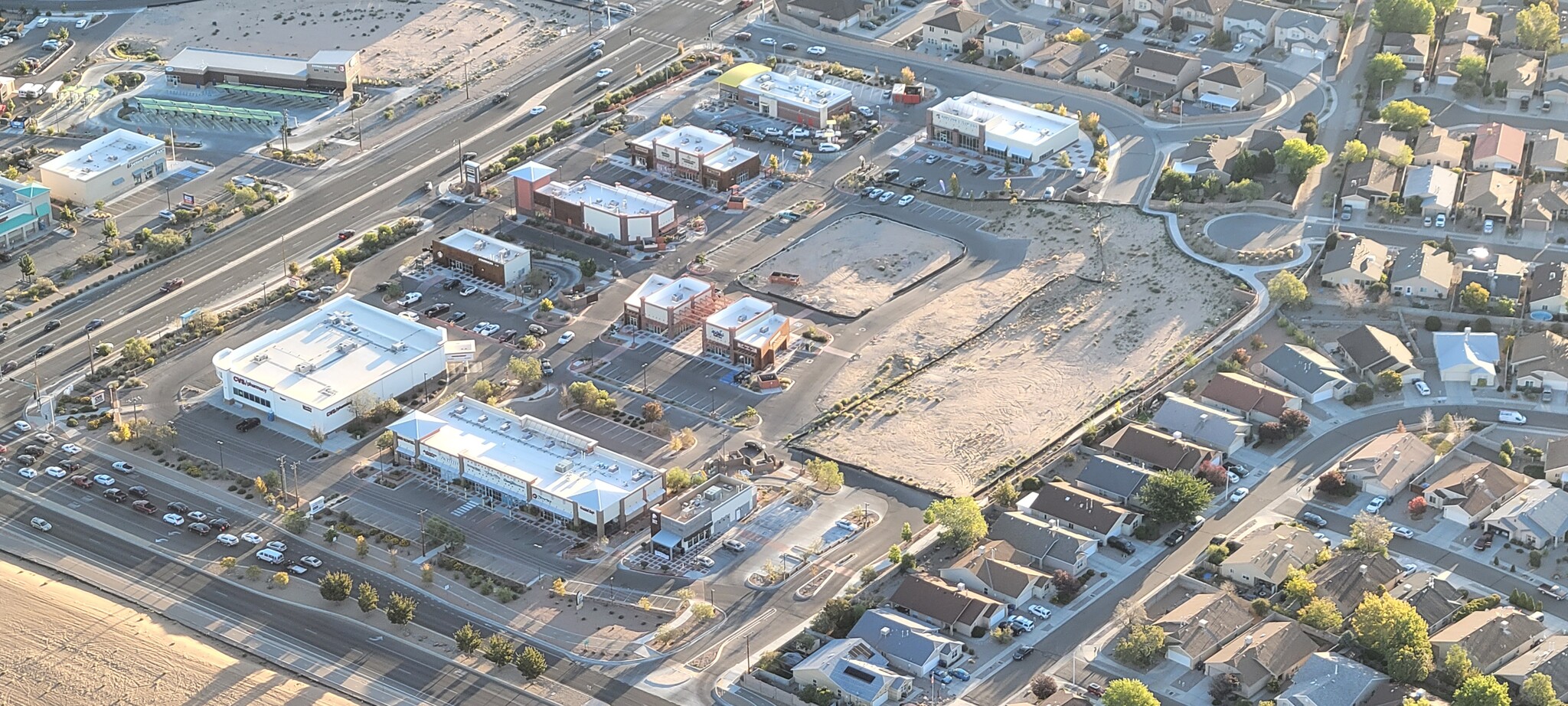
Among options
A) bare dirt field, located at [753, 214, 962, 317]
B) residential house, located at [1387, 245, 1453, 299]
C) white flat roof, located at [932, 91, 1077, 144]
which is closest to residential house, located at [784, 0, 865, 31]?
white flat roof, located at [932, 91, 1077, 144]

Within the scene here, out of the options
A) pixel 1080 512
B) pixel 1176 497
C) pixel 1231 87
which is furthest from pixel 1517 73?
pixel 1080 512

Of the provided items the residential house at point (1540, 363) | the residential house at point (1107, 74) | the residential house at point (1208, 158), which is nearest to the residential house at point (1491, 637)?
the residential house at point (1540, 363)

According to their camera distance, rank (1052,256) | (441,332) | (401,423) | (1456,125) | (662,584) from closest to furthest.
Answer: (662,584) → (401,423) → (441,332) → (1052,256) → (1456,125)

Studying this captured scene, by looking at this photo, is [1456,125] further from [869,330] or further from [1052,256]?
[869,330]

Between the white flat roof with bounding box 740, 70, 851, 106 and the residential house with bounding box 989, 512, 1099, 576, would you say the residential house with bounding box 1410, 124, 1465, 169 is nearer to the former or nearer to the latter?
the white flat roof with bounding box 740, 70, 851, 106

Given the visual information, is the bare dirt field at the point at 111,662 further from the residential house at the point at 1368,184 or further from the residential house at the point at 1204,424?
the residential house at the point at 1368,184

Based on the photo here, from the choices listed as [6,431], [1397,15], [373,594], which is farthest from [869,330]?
[1397,15]

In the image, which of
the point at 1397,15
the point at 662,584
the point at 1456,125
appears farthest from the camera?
the point at 1397,15

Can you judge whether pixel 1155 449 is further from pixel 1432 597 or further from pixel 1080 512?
pixel 1432 597
